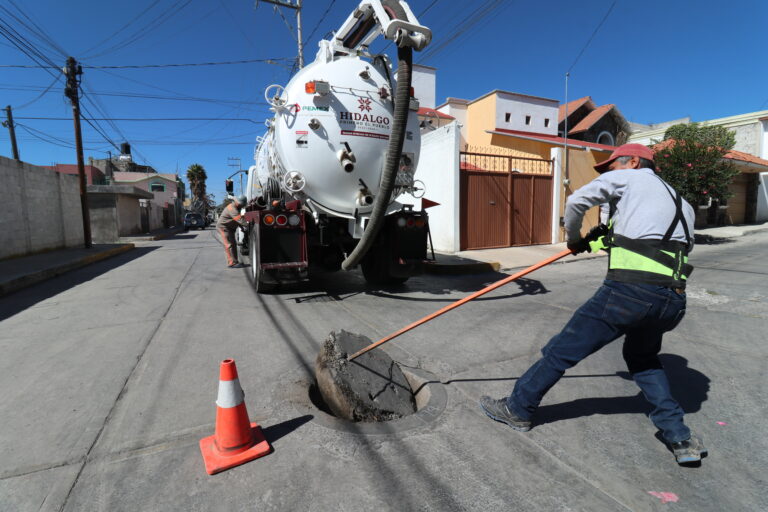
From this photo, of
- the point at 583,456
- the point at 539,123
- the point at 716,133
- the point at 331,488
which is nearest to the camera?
the point at 331,488

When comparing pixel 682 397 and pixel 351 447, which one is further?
pixel 682 397

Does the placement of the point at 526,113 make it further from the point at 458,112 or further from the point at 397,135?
the point at 397,135

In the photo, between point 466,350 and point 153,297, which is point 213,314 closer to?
point 153,297

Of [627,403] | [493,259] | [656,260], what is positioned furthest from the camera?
[493,259]

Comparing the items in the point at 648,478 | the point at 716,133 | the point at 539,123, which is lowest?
the point at 648,478

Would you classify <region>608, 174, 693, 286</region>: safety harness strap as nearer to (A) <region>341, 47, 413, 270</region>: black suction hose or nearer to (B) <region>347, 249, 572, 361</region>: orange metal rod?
(B) <region>347, 249, 572, 361</region>: orange metal rod

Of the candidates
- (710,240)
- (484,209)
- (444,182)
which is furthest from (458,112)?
(444,182)

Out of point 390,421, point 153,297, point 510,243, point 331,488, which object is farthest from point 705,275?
point 153,297

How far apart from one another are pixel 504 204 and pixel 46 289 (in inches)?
425

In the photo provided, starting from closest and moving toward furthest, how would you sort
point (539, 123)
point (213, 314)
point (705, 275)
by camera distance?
point (213, 314)
point (705, 275)
point (539, 123)

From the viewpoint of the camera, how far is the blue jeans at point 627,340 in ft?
6.85

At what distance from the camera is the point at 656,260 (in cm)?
207

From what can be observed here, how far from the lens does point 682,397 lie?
2873mm

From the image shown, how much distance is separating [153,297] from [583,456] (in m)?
6.22
